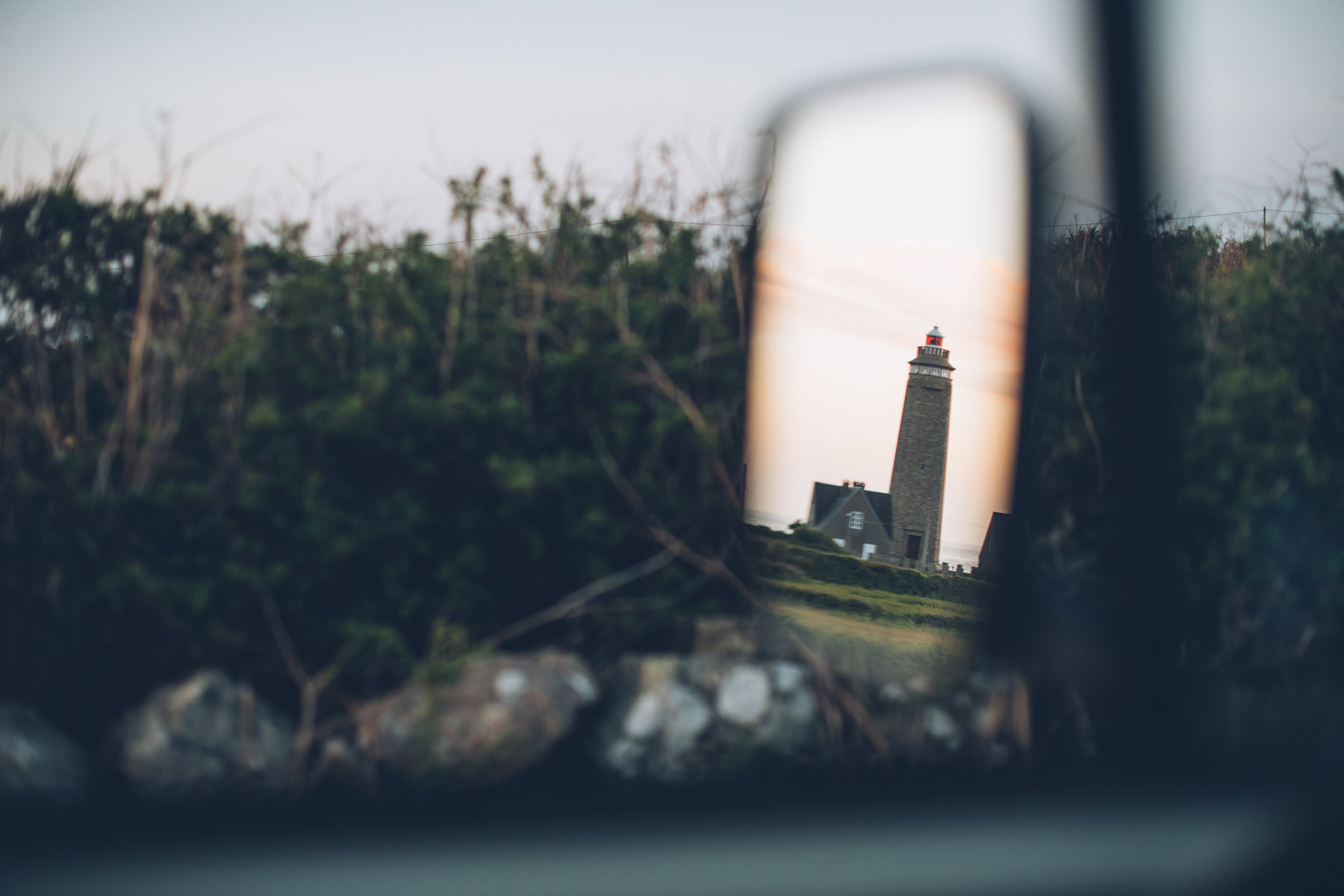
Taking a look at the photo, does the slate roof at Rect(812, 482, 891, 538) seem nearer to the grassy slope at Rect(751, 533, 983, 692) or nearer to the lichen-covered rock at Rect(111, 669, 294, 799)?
the grassy slope at Rect(751, 533, 983, 692)

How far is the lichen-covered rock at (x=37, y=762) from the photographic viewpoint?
3.49 m

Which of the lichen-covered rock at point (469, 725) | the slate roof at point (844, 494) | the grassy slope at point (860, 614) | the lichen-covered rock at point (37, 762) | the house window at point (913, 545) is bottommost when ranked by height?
the lichen-covered rock at point (37, 762)

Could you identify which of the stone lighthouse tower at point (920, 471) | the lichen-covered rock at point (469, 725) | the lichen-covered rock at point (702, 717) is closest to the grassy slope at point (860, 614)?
the stone lighthouse tower at point (920, 471)

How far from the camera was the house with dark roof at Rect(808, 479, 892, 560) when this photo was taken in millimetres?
4945

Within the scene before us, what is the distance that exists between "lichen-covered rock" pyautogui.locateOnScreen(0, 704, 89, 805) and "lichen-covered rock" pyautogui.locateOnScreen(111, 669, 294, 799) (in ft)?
0.53

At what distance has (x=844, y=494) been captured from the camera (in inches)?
201

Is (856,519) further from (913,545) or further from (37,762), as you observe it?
(37,762)

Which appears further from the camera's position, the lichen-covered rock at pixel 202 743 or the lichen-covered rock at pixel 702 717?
the lichen-covered rock at pixel 702 717

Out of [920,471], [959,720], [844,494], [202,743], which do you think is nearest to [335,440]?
[202,743]

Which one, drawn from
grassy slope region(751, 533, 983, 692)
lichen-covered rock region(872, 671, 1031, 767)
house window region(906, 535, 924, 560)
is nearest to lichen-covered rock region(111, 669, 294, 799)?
grassy slope region(751, 533, 983, 692)

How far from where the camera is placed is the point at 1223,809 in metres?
4.68

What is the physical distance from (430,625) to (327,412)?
1.10m

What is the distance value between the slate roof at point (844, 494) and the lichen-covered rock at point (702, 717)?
3.05 ft

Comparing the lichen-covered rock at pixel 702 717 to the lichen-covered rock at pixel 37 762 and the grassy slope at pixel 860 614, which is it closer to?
the grassy slope at pixel 860 614
